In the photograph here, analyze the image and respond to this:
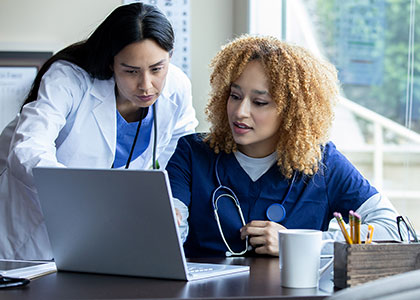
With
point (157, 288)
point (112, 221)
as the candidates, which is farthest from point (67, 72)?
point (157, 288)

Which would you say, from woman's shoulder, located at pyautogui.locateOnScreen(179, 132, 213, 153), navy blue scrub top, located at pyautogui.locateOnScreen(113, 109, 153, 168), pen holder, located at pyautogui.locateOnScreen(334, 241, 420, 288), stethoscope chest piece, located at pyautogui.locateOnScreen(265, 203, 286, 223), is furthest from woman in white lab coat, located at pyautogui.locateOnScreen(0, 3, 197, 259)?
pen holder, located at pyautogui.locateOnScreen(334, 241, 420, 288)

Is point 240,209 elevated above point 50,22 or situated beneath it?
situated beneath

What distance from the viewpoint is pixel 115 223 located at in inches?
45.4

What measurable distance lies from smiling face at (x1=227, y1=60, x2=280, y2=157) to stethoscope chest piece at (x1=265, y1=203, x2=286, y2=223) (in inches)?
6.9

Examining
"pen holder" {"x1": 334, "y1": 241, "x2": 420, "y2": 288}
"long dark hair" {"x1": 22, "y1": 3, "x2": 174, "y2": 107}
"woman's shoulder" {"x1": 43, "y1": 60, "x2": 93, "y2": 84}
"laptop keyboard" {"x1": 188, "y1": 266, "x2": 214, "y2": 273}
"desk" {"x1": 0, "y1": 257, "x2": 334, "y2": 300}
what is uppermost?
"long dark hair" {"x1": 22, "y1": 3, "x2": 174, "y2": 107}

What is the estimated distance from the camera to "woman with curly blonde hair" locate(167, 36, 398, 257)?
5.32ft

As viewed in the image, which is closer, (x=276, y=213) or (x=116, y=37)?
(x=276, y=213)

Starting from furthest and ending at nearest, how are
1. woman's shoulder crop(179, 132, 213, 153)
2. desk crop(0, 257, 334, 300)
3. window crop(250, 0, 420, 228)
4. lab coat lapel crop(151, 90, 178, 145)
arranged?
1. window crop(250, 0, 420, 228)
2. lab coat lapel crop(151, 90, 178, 145)
3. woman's shoulder crop(179, 132, 213, 153)
4. desk crop(0, 257, 334, 300)

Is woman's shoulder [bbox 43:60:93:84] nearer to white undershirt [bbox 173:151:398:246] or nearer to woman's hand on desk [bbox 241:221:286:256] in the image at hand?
white undershirt [bbox 173:151:398:246]

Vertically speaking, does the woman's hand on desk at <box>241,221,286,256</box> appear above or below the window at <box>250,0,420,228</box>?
below

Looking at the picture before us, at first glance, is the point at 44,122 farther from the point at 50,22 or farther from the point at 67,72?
the point at 50,22

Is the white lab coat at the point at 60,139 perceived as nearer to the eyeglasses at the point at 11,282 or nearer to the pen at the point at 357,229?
the eyeglasses at the point at 11,282

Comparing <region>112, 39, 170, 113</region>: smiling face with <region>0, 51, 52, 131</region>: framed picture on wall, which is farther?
<region>0, 51, 52, 131</region>: framed picture on wall

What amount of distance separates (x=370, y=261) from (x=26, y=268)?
0.64m
